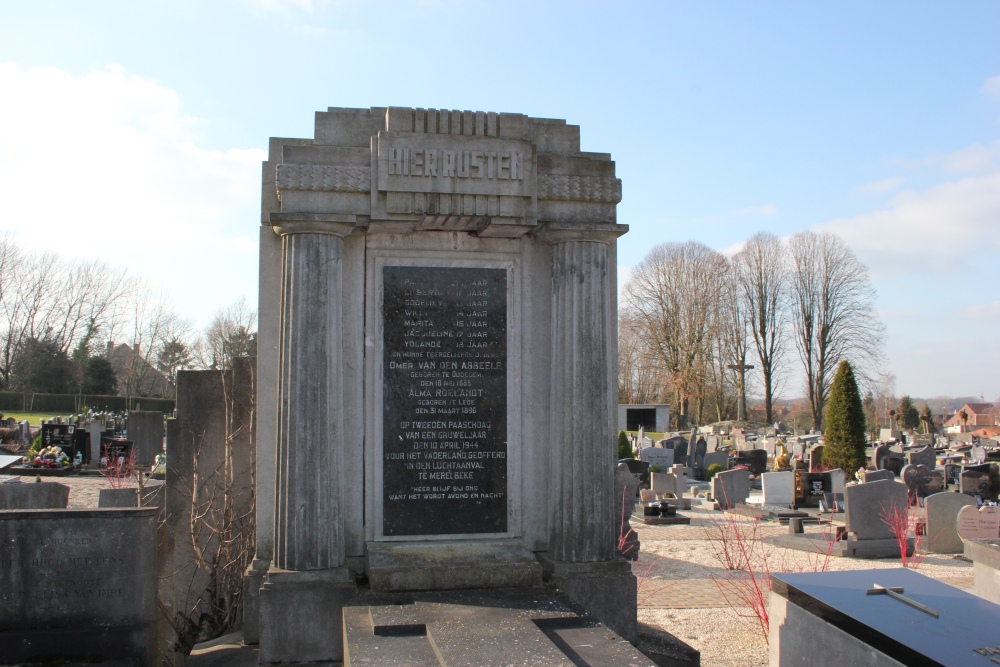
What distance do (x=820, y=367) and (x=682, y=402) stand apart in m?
9.76

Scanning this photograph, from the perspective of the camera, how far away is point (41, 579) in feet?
16.6

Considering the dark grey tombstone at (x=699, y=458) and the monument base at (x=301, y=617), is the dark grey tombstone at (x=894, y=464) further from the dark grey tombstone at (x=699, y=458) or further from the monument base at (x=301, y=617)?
the monument base at (x=301, y=617)

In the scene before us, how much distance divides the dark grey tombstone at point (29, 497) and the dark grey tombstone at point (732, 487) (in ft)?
42.3

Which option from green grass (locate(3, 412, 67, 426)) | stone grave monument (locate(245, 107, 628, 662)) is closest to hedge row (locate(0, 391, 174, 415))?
green grass (locate(3, 412, 67, 426))

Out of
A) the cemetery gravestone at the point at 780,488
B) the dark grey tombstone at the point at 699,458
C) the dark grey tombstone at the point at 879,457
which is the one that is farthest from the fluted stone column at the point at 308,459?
the dark grey tombstone at the point at 699,458

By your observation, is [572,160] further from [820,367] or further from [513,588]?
[820,367]

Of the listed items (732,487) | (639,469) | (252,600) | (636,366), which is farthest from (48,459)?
(636,366)

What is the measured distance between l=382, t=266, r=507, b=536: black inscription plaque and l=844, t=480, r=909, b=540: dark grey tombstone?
26.4ft

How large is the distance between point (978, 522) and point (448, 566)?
9.19 metres

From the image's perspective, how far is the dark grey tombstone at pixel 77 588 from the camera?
4992 millimetres

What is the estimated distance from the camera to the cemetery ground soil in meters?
6.56

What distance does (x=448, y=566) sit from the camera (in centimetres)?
501

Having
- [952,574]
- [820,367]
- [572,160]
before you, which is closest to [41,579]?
[572,160]

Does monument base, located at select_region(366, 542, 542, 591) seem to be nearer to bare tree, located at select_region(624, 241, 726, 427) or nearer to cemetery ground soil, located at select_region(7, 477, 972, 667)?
cemetery ground soil, located at select_region(7, 477, 972, 667)
